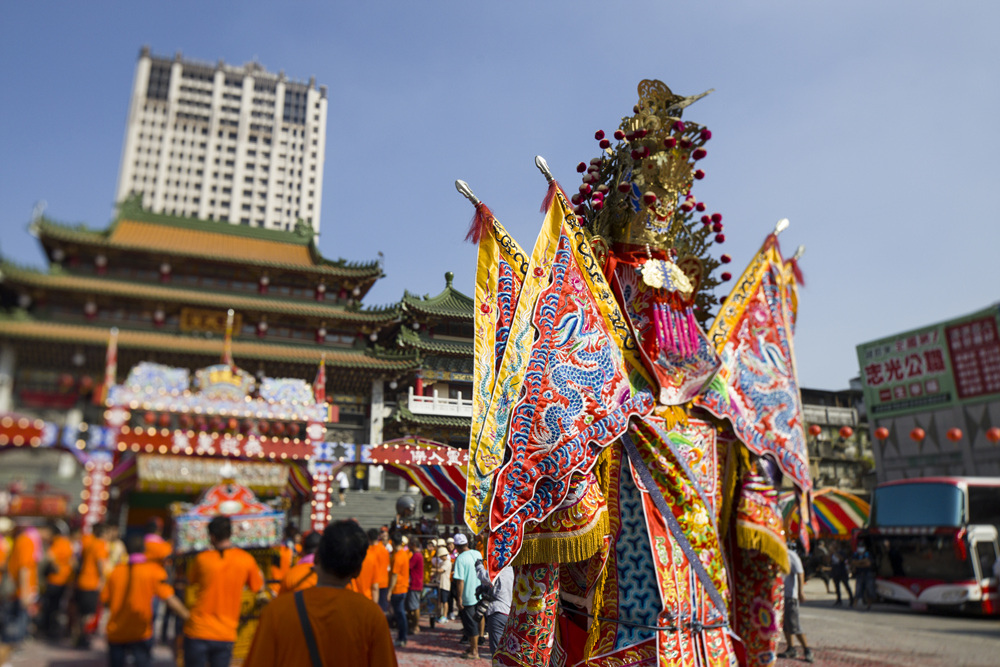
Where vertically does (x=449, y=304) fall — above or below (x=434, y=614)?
above

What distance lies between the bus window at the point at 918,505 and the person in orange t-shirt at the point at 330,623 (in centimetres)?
1237

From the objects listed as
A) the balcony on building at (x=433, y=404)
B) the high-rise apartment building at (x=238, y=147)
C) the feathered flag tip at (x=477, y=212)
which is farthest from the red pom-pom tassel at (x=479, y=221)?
the high-rise apartment building at (x=238, y=147)

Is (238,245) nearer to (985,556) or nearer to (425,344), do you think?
(425,344)

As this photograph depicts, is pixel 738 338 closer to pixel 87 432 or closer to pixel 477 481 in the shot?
pixel 477 481

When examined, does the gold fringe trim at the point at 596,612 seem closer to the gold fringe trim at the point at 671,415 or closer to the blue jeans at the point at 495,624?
the gold fringe trim at the point at 671,415

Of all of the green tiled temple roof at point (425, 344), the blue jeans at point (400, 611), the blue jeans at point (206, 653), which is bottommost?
the blue jeans at point (400, 611)

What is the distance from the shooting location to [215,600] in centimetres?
356

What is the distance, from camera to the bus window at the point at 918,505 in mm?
11086

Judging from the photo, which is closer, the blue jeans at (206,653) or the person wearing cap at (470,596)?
the blue jeans at (206,653)

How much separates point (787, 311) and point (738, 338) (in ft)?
1.33

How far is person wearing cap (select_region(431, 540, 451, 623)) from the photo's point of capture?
10.3m

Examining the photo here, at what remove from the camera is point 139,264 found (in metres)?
14.4

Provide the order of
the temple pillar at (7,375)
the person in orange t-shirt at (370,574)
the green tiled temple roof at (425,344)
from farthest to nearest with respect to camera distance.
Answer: the green tiled temple roof at (425,344), the person in orange t-shirt at (370,574), the temple pillar at (7,375)

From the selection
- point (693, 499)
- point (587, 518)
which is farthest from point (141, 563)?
point (693, 499)
